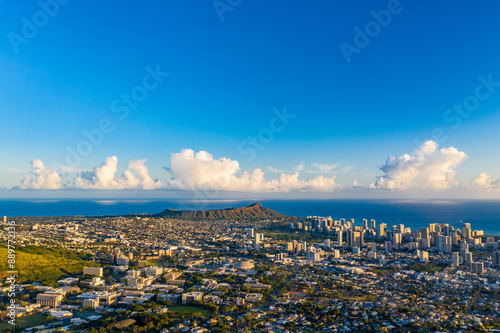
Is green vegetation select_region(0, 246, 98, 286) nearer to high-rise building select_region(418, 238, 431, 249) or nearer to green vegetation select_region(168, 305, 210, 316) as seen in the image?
green vegetation select_region(168, 305, 210, 316)

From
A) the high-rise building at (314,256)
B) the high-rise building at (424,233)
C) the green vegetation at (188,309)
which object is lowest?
the high-rise building at (314,256)

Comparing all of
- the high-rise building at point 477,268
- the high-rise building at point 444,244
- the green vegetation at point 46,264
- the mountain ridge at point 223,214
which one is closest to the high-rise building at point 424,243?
the high-rise building at point 444,244

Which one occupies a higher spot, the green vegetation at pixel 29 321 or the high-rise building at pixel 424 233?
the high-rise building at pixel 424 233

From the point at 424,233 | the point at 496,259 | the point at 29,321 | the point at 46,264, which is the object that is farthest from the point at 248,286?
the point at 424,233

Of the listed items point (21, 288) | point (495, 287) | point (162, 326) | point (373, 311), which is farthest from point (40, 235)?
point (495, 287)

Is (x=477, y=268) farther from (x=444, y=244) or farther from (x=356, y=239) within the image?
(x=356, y=239)

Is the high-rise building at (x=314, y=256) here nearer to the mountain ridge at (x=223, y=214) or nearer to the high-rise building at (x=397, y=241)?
the high-rise building at (x=397, y=241)

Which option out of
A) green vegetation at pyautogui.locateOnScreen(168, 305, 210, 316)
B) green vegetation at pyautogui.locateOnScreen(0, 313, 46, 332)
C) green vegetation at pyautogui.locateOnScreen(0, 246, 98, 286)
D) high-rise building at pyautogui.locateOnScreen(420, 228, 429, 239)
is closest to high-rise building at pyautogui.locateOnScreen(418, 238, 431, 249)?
high-rise building at pyautogui.locateOnScreen(420, 228, 429, 239)
